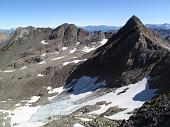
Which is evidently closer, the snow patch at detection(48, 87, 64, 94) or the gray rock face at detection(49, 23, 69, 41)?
the snow patch at detection(48, 87, 64, 94)

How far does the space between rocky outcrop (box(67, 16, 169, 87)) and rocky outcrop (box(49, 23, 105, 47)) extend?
50461mm

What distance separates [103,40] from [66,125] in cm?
12383

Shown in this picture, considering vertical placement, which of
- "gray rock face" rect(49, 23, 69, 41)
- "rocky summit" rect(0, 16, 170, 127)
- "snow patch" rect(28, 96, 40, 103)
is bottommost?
"snow patch" rect(28, 96, 40, 103)

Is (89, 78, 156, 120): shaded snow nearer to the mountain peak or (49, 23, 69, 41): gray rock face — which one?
the mountain peak

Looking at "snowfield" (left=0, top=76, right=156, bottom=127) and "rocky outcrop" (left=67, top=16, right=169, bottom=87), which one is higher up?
"rocky outcrop" (left=67, top=16, right=169, bottom=87)

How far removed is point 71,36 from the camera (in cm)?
18075

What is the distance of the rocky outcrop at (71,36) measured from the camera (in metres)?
173

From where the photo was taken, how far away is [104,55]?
367ft

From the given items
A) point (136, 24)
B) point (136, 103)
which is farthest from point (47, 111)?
point (136, 24)

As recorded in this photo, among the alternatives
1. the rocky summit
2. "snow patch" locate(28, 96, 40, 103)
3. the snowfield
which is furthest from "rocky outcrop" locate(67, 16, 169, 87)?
"snow patch" locate(28, 96, 40, 103)

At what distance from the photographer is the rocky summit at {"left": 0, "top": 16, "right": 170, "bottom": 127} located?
6425 cm

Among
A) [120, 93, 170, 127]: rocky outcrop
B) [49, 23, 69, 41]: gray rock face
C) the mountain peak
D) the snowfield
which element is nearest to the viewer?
[120, 93, 170, 127]: rocky outcrop

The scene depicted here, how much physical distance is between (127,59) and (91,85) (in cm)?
1227

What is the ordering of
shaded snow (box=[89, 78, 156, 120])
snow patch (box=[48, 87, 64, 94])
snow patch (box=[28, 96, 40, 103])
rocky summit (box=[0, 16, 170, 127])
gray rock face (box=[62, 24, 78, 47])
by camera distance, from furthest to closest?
gray rock face (box=[62, 24, 78, 47]) < snow patch (box=[48, 87, 64, 94]) < snow patch (box=[28, 96, 40, 103]) < rocky summit (box=[0, 16, 170, 127]) < shaded snow (box=[89, 78, 156, 120])
